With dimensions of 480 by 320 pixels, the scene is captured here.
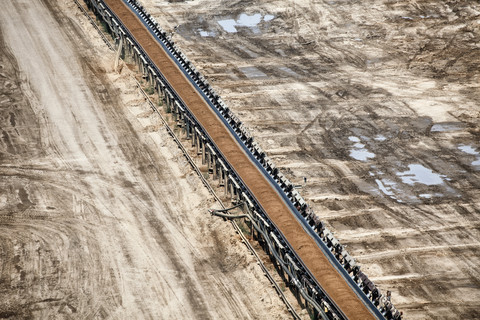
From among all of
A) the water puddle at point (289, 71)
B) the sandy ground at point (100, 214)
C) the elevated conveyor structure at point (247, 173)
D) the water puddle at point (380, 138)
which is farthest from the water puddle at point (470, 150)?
the sandy ground at point (100, 214)

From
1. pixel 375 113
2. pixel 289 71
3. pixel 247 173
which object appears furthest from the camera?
pixel 289 71

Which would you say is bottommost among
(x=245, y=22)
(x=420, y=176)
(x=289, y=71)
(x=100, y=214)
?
(x=100, y=214)

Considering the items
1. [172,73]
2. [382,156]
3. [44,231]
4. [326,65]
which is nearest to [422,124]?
[382,156]

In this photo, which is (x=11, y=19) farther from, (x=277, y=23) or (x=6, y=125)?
(x=277, y=23)

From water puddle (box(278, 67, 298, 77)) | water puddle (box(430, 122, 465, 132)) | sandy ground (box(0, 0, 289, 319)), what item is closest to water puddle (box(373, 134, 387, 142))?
water puddle (box(430, 122, 465, 132))

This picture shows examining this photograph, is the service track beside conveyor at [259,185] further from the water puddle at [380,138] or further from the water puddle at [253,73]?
the water puddle at [380,138]

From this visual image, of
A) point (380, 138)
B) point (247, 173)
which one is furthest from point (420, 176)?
point (247, 173)

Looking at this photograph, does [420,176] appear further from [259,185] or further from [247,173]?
[247,173]

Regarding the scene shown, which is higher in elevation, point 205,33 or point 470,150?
point 470,150

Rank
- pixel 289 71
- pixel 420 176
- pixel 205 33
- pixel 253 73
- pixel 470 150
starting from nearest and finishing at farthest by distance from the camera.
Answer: pixel 420 176, pixel 470 150, pixel 253 73, pixel 289 71, pixel 205 33
